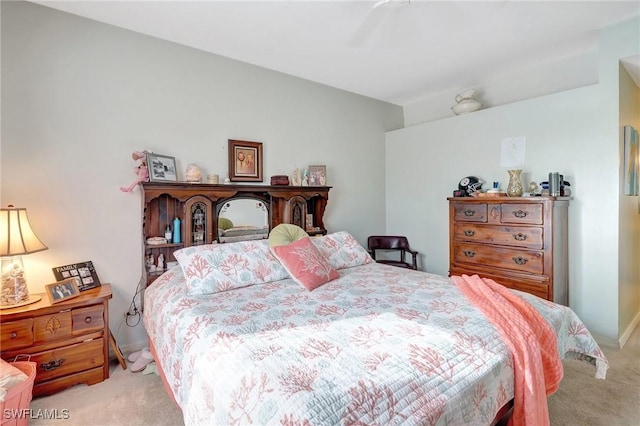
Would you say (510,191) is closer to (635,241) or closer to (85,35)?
(635,241)

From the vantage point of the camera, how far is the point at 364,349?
1232 mm

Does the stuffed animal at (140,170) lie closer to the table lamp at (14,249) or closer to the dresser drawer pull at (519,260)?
the table lamp at (14,249)

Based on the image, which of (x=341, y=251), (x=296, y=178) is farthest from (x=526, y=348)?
(x=296, y=178)

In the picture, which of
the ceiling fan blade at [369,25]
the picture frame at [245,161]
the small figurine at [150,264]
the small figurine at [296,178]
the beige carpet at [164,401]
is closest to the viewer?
the beige carpet at [164,401]

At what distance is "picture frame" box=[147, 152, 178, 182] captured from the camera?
8.28ft

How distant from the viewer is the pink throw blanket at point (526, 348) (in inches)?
52.2

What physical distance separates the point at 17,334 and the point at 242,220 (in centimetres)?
170

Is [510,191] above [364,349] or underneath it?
above

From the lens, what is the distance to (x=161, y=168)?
8.52 ft

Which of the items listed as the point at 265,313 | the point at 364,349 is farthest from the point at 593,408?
the point at 265,313

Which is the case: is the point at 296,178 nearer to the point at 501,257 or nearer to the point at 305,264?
the point at 305,264

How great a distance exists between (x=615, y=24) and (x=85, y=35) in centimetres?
410

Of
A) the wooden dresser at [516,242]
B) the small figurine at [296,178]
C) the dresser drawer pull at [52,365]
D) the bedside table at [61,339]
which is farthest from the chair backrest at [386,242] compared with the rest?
the dresser drawer pull at [52,365]

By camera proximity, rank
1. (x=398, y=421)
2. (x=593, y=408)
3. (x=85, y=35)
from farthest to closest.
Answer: (x=85, y=35)
(x=593, y=408)
(x=398, y=421)
